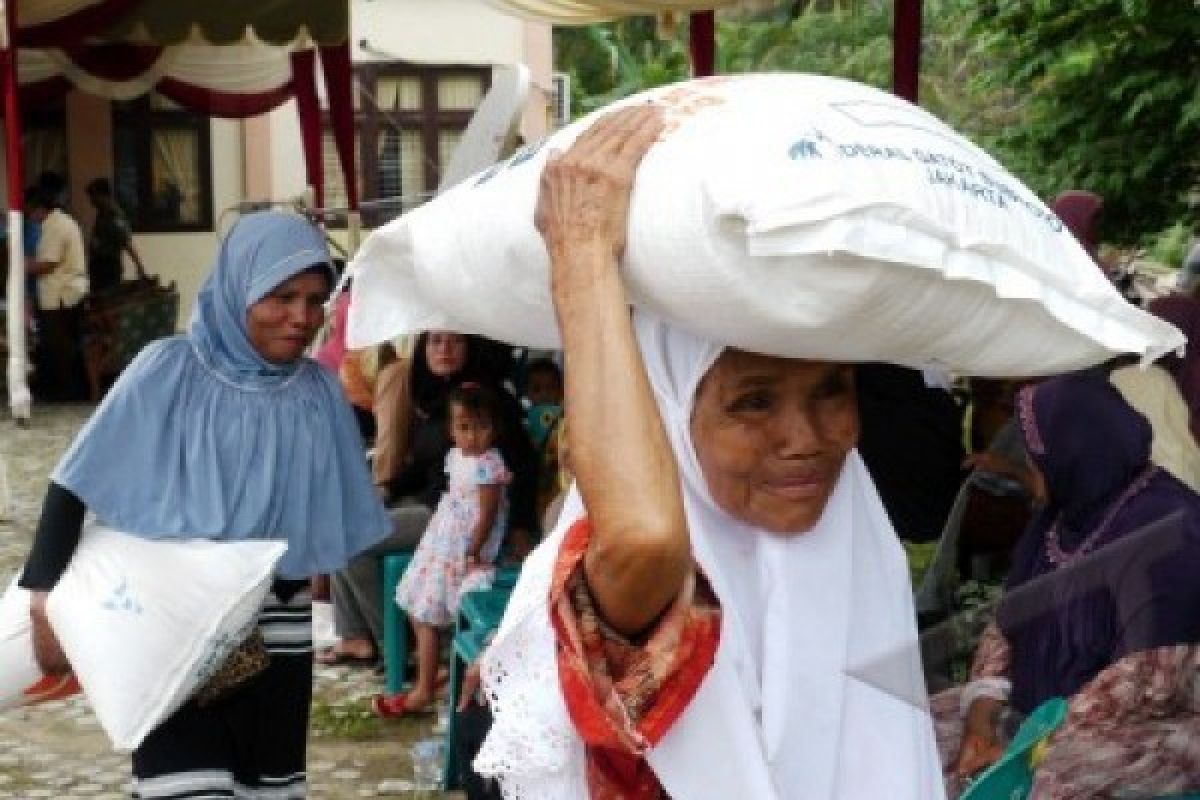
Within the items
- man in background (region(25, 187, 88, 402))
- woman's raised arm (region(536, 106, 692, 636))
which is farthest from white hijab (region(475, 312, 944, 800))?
man in background (region(25, 187, 88, 402))

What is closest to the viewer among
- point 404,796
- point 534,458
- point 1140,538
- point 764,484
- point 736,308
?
point 736,308

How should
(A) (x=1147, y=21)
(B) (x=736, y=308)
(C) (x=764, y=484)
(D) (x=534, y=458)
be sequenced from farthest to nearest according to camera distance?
(A) (x=1147, y=21) → (D) (x=534, y=458) → (C) (x=764, y=484) → (B) (x=736, y=308)

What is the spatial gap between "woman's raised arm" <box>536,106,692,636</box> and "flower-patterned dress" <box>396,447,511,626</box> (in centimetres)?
370

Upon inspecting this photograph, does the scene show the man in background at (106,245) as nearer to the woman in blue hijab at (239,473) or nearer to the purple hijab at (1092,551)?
the woman in blue hijab at (239,473)

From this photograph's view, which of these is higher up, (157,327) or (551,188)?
(551,188)

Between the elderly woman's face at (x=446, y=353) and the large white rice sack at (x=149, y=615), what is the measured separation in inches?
83.2

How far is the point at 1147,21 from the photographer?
9938mm

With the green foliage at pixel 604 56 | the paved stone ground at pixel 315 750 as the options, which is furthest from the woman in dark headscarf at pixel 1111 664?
the green foliage at pixel 604 56

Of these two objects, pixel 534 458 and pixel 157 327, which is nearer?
pixel 534 458

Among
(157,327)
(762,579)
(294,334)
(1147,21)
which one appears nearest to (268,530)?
(294,334)

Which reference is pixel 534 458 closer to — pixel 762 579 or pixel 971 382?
pixel 971 382

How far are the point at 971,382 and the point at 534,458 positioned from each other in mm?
1316

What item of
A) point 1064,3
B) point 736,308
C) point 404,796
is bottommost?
point 404,796

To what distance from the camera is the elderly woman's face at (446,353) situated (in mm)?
5664
